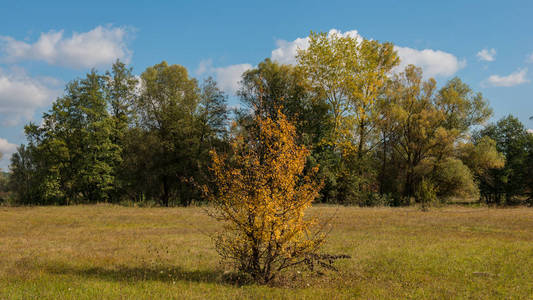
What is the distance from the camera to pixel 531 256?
36.4 feet

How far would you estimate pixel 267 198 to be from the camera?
8008mm

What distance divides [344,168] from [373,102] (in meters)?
7.79

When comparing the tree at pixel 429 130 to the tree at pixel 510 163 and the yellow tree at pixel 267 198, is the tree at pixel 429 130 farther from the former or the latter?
the yellow tree at pixel 267 198

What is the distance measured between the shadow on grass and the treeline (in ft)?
82.8

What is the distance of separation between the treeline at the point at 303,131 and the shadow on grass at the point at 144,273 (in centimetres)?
2524

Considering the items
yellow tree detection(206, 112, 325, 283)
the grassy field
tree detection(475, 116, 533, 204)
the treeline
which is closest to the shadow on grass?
the grassy field

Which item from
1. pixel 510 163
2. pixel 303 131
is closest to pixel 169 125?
pixel 303 131

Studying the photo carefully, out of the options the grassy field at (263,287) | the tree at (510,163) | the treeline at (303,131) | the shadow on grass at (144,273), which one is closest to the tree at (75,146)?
the treeline at (303,131)

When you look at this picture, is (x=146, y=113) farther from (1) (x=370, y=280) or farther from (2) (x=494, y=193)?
(2) (x=494, y=193)

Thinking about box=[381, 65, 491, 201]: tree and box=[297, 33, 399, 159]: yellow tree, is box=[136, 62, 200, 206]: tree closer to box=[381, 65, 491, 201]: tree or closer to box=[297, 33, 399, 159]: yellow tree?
box=[297, 33, 399, 159]: yellow tree

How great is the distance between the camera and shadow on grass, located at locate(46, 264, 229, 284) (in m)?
9.02

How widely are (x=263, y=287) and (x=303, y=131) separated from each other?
3011cm

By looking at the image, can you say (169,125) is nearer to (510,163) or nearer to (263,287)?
(263,287)

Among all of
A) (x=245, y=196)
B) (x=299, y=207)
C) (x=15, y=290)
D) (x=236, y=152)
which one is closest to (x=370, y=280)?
(x=299, y=207)
